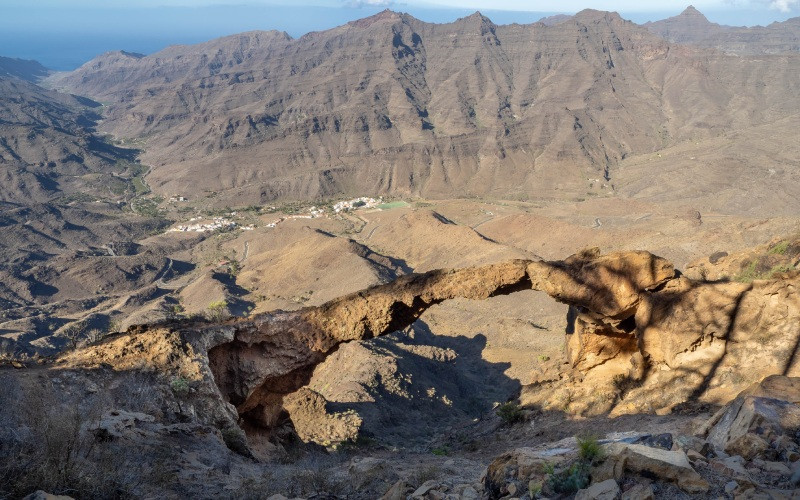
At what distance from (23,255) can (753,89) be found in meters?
141

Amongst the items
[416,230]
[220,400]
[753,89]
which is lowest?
[416,230]

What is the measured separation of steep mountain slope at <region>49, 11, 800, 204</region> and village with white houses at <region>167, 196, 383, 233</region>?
25.1 ft

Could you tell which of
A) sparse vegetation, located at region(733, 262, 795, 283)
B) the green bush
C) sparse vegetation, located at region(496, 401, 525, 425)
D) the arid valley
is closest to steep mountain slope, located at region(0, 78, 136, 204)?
the arid valley

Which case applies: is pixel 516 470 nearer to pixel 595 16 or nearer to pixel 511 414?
pixel 511 414

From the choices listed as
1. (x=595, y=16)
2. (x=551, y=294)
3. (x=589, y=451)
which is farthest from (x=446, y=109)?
(x=589, y=451)

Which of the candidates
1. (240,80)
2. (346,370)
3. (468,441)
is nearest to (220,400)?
(468,441)

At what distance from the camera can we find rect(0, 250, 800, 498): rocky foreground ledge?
1139 centimetres

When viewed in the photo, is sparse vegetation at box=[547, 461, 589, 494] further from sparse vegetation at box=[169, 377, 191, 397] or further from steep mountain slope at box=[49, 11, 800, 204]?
steep mountain slope at box=[49, 11, 800, 204]

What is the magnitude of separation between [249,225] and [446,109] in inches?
2822

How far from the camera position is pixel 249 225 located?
7581cm

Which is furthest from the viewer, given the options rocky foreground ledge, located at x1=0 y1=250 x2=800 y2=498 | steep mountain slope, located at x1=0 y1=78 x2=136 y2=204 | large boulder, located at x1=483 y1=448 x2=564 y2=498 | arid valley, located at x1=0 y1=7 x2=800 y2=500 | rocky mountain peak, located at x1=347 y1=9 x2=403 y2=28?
rocky mountain peak, located at x1=347 y1=9 x2=403 y2=28

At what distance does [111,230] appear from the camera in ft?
245

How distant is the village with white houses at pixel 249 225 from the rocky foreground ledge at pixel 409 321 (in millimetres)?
60254

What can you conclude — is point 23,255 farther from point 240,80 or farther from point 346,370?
point 240,80
